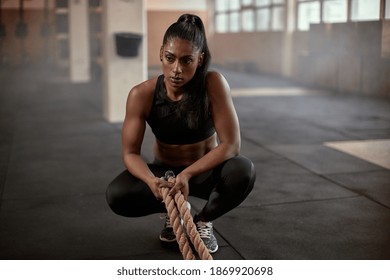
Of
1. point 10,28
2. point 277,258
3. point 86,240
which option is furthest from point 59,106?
point 10,28

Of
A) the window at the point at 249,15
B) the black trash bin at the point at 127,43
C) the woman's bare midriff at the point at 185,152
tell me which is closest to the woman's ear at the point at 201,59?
the woman's bare midriff at the point at 185,152

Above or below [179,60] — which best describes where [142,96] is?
below

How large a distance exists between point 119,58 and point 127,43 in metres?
0.22

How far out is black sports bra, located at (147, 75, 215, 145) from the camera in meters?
1.99

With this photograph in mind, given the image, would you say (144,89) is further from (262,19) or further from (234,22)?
(234,22)

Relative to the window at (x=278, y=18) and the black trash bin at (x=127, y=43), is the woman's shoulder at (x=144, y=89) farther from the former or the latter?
the window at (x=278, y=18)

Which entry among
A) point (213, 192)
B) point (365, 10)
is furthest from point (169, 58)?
point (365, 10)

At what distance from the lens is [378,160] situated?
3.70 m

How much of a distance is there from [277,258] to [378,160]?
1.99 metres

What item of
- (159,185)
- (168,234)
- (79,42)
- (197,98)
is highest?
(79,42)

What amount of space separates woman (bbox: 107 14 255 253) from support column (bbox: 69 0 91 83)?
27.6 ft

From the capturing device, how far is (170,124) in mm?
2016

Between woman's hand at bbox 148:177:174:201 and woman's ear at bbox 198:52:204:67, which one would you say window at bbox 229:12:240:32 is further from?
woman's hand at bbox 148:177:174:201

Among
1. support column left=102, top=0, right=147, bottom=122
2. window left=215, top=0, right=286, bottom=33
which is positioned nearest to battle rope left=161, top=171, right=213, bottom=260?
support column left=102, top=0, right=147, bottom=122
